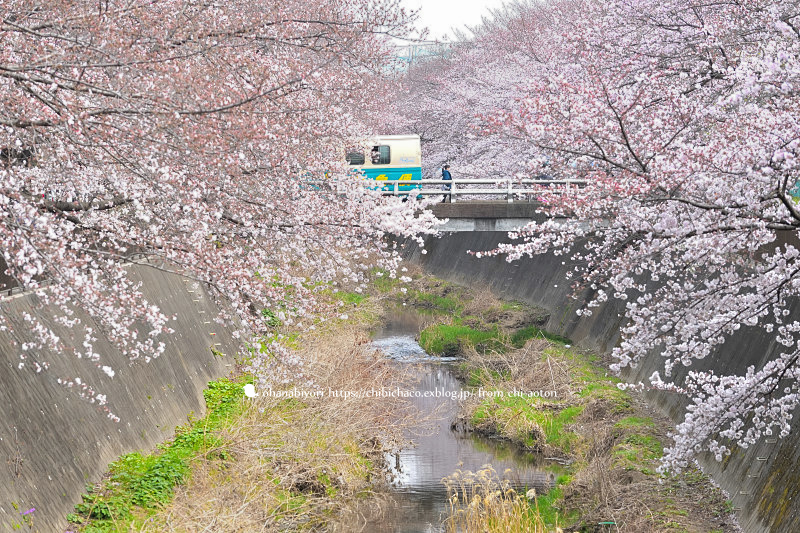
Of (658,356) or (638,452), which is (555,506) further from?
(658,356)

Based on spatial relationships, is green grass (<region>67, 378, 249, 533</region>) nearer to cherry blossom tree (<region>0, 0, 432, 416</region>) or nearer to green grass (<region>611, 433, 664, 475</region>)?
cherry blossom tree (<region>0, 0, 432, 416</region>)

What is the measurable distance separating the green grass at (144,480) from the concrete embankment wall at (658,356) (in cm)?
706

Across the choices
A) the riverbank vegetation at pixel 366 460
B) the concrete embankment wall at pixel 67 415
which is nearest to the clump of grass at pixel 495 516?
the riverbank vegetation at pixel 366 460

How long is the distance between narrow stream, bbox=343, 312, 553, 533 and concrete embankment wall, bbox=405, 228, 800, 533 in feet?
9.97

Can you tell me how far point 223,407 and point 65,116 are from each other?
9.26 m

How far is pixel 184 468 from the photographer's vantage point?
11.4 metres

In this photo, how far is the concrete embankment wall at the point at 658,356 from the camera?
967cm

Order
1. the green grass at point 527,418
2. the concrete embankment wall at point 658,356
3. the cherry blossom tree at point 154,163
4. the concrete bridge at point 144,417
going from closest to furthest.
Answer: the cherry blossom tree at point 154,163 < the concrete bridge at point 144,417 < the concrete embankment wall at point 658,356 < the green grass at point 527,418

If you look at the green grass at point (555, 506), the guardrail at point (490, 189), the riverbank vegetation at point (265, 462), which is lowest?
the green grass at point (555, 506)

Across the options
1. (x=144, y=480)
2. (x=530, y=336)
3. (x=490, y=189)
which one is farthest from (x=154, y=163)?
(x=530, y=336)

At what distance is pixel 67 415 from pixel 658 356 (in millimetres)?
11849

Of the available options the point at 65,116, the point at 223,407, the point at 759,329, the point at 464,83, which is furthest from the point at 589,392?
the point at 464,83

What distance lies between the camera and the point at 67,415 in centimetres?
998

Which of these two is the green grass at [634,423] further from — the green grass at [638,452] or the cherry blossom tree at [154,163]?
the cherry blossom tree at [154,163]
